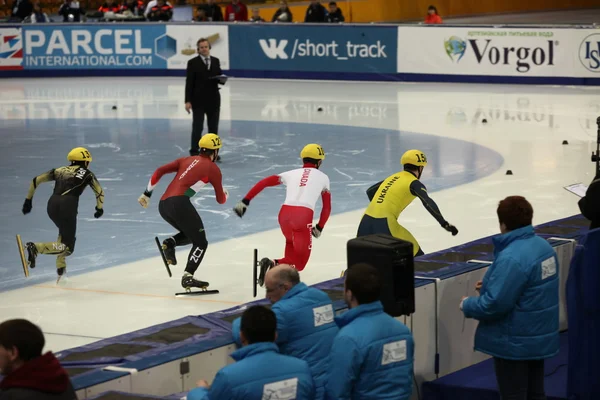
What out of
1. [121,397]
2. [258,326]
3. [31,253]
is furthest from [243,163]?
[258,326]

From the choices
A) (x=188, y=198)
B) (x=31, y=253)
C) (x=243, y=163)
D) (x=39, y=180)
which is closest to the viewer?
(x=188, y=198)

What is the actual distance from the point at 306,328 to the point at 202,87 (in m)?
11.7

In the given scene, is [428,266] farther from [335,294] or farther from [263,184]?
[263,184]

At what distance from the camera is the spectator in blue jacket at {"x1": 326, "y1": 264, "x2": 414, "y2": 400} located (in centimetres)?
488

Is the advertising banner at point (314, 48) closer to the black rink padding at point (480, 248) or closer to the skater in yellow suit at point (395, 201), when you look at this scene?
the skater in yellow suit at point (395, 201)

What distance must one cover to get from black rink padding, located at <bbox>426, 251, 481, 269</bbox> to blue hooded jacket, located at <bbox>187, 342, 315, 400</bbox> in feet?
10.1

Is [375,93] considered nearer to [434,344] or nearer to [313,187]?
[313,187]

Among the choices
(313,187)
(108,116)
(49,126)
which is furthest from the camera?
(108,116)

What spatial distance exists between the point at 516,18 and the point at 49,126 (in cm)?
2293

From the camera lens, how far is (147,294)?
9.55 metres

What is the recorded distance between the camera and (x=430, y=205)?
8.74 metres

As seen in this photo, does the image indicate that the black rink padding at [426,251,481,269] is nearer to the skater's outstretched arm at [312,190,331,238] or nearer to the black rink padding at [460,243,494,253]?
the black rink padding at [460,243,494,253]

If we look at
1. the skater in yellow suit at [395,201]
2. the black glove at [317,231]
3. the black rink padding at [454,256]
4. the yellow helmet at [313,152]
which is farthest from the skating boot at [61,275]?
the black rink padding at [454,256]

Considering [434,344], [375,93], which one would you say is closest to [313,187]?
[434,344]
